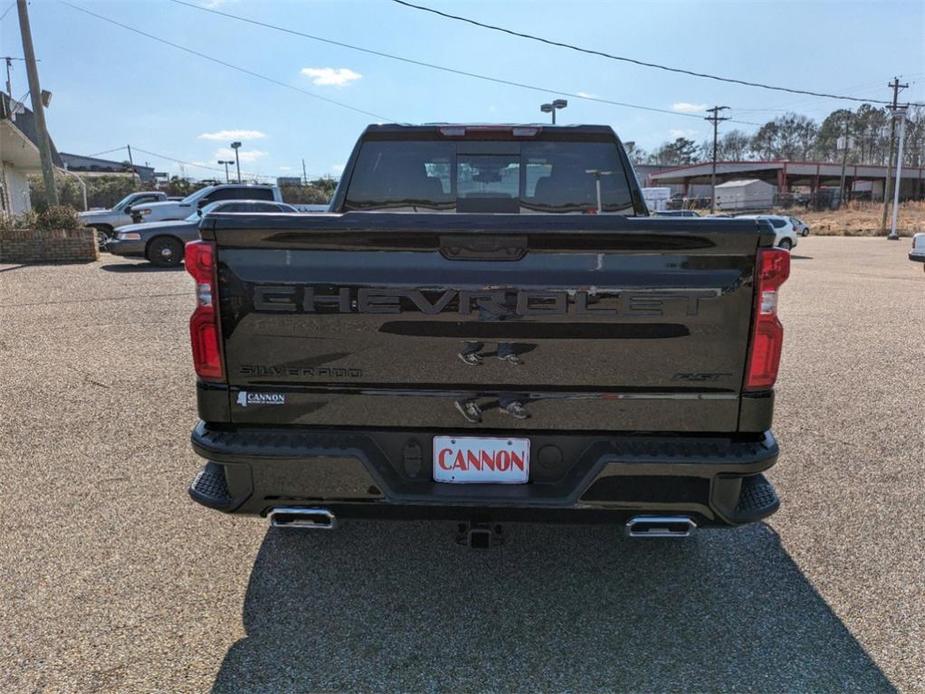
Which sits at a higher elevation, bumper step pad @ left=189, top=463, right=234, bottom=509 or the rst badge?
the rst badge

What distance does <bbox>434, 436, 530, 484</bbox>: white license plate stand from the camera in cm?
254

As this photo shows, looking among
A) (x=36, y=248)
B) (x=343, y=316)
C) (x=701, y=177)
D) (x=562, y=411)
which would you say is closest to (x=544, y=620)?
(x=562, y=411)

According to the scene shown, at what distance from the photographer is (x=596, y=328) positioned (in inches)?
95.8

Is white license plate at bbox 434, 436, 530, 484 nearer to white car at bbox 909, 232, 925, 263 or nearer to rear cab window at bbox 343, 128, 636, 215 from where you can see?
rear cab window at bbox 343, 128, 636, 215

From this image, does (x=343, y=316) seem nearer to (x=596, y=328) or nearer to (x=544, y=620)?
(x=596, y=328)

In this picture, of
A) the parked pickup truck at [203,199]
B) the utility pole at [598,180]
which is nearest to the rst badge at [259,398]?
the utility pole at [598,180]

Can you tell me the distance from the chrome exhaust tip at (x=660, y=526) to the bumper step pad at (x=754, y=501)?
0.59 ft

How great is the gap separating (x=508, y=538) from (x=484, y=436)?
47.0 inches

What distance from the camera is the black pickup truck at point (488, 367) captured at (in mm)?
2400

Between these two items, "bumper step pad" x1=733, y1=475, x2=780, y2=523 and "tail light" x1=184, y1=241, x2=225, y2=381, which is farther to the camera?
"bumper step pad" x1=733, y1=475, x2=780, y2=523

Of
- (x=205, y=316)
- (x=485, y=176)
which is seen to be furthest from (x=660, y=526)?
(x=485, y=176)

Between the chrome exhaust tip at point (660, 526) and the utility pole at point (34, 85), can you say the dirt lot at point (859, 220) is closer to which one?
the utility pole at point (34, 85)

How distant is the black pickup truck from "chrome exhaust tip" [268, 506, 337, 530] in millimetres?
11

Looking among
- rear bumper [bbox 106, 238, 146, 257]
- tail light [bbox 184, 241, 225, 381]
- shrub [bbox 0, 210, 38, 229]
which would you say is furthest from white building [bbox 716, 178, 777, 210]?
tail light [bbox 184, 241, 225, 381]
